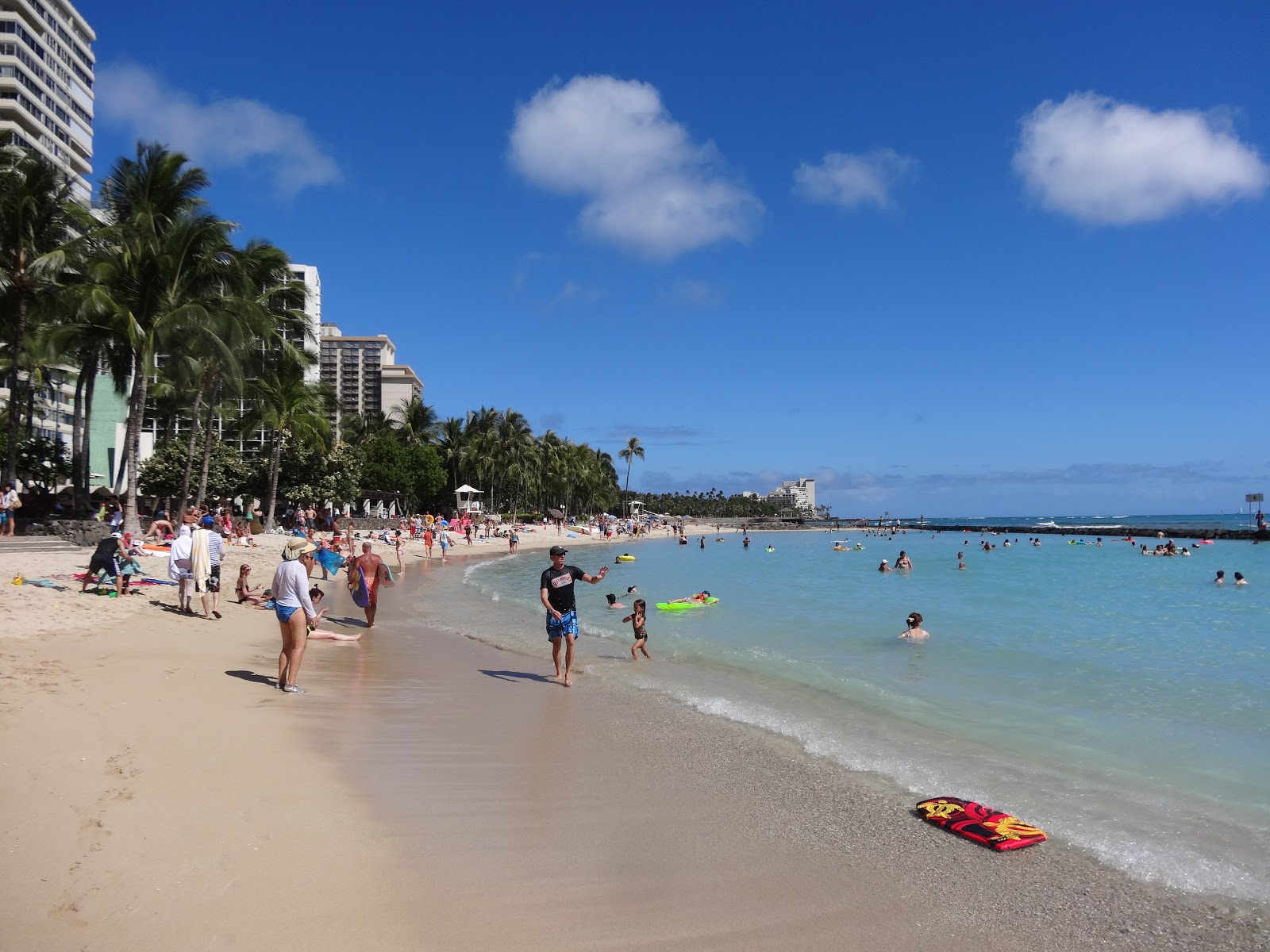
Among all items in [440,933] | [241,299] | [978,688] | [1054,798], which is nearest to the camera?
[440,933]

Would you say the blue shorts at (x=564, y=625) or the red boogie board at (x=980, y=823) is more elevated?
the blue shorts at (x=564, y=625)

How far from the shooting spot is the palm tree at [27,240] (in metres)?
19.5

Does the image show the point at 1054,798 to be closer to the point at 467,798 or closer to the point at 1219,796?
the point at 1219,796

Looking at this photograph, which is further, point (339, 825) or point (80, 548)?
point (80, 548)

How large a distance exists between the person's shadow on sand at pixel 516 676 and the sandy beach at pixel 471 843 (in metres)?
1.91

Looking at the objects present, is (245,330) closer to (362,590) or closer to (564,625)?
(362,590)

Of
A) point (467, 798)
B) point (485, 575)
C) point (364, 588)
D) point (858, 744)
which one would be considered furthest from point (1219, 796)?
point (485, 575)

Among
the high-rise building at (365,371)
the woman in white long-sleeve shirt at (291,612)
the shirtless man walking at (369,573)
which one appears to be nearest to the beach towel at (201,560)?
the shirtless man walking at (369,573)

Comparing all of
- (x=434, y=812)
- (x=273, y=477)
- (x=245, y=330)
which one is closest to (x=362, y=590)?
(x=434, y=812)

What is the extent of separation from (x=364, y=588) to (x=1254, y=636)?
16.3 m

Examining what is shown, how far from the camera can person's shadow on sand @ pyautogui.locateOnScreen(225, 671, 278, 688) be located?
763 centimetres

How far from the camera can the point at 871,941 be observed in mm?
3438

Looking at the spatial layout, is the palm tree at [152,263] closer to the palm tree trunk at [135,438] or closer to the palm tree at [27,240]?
the palm tree trunk at [135,438]

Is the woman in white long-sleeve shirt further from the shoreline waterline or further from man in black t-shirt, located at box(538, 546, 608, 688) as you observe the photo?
man in black t-shirt, located at box(538, 546, 608, 688)
